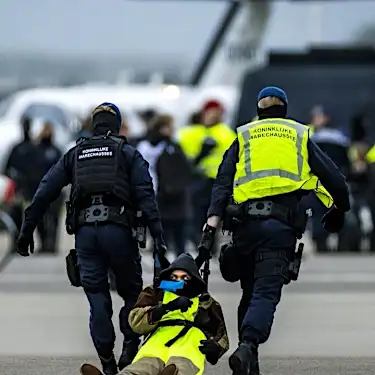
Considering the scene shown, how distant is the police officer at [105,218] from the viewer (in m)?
8.52

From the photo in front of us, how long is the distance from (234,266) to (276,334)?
2689 mm

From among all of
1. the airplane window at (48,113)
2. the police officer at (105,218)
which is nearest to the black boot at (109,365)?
the police officer at (105,218)

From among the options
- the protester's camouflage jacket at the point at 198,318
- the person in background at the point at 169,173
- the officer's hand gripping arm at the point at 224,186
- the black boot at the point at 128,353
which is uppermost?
the person in background at the point at 169,173

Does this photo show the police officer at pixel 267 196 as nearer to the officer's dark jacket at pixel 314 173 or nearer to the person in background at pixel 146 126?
the officer's dark jacket at pixel 314 173

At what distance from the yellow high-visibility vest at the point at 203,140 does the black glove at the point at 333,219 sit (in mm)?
6971

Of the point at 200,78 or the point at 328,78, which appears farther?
the point at 200,78

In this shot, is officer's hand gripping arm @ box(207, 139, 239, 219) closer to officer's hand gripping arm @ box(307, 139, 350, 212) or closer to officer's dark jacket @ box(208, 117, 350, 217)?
officer's dark jacket @ box(208, 117, 350, 217)

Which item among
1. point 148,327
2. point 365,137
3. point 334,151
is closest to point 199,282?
point 148,327

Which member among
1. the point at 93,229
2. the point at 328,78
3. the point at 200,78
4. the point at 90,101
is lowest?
the point at 93,229

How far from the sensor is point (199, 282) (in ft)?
26.1

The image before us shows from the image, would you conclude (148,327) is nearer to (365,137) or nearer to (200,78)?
(365,137)

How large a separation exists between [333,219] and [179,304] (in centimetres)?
129

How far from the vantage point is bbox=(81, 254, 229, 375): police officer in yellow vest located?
7.61 metres

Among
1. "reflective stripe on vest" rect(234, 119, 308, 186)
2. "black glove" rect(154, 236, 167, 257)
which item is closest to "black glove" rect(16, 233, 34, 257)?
"black glove" rect(154, 236, 167, 257)
